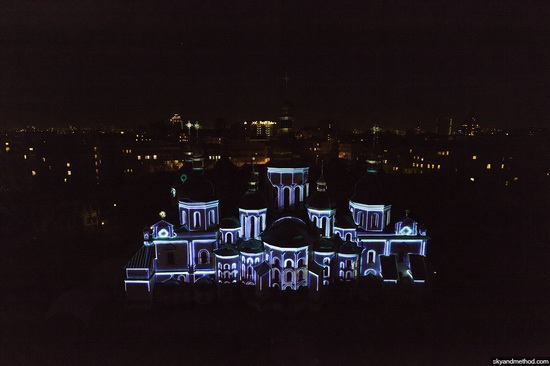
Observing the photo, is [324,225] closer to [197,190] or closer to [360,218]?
[360,218]

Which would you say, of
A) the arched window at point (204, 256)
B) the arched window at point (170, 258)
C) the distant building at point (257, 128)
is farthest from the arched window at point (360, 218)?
the distant building at point (257, 128)

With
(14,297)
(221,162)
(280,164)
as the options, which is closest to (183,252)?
(280,164)

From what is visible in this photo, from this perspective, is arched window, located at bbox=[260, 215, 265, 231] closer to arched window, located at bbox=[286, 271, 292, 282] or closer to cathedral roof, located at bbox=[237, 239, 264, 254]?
cathedral roof, located at bbox=[237, 239, 264, 254]

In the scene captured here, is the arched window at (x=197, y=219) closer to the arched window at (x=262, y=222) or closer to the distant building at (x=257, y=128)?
the arched window at (x=262, y=222)

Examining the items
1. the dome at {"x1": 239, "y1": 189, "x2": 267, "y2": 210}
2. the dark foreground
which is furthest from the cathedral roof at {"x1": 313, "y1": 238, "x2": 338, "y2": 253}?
the dome at {"x1": 239, "y1": 189, "x2": 267, "y2": 210}

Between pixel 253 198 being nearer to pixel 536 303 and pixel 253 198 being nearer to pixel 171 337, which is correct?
pixel 171 337

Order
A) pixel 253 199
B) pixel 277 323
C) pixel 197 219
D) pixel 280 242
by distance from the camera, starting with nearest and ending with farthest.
→ 1. pixel 277 323
2. pixel 280 242
3. pixel 253 199
4. pixel 197 219

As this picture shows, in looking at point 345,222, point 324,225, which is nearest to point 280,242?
point 324,225
